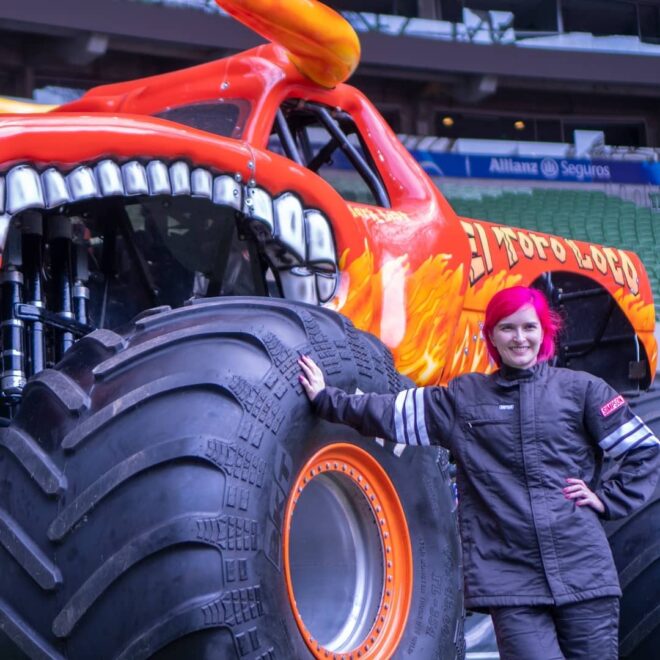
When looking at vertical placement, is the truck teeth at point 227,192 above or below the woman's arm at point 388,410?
above

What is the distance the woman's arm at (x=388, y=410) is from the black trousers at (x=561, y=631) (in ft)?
1.59

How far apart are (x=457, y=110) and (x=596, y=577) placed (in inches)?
858

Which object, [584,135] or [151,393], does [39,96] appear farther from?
[151,393]

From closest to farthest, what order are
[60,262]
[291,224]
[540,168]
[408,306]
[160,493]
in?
1. [160,493]
2. [60,262]
3. [291,224]
4. [408,306]
5. [540,168]

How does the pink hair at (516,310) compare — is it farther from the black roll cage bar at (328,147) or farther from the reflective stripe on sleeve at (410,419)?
the black roll cage bar at (328,147)

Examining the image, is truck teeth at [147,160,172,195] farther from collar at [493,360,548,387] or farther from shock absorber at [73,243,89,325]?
collar at [493,360,548,387]

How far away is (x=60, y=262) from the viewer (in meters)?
3.63

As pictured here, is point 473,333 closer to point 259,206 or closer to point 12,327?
point 259,206

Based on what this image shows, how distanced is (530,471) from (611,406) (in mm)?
279

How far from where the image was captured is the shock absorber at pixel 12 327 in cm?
321

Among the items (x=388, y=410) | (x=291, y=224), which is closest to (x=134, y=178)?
(x=291, y=224)

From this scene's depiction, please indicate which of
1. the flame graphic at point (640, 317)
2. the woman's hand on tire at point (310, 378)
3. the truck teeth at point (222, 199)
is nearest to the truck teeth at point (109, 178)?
the truck teeth at point (222, 199)

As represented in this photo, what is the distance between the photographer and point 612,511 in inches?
124

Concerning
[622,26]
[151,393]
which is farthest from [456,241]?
[622,26]
